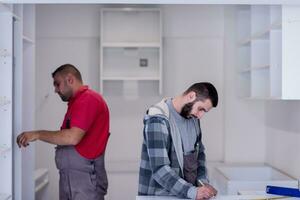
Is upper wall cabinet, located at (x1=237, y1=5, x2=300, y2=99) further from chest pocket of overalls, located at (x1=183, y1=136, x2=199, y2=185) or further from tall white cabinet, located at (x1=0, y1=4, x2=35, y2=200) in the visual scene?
tall white cabinet, located at (x1=0, y1=4, x2=35, y2=200)

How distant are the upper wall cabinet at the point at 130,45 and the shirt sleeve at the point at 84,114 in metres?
1.38

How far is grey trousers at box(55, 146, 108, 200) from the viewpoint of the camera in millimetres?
3086

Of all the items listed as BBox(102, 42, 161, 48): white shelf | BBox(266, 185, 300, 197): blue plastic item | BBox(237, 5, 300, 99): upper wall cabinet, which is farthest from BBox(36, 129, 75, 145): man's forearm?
BBox(102, 42, 161, 48): white shelf

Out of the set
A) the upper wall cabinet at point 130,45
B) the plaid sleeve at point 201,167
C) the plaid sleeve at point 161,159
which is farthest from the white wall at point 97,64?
the plaid sleeve at point 161,159

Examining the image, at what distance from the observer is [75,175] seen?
3096mm

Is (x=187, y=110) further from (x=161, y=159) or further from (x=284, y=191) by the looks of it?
(x=284, y=191)

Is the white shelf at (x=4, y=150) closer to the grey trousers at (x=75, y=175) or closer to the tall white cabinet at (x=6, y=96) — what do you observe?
the tall white cabinet at (x=6, y=96)

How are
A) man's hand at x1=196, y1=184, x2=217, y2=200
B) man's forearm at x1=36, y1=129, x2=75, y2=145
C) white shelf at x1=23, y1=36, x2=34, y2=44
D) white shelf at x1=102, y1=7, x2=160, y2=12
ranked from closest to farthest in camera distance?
man's hand at x1=196, y1=184, x2=217, y2=200 < man's forearm at x1=36, y1=129, x2=75, y2=145 < white shelf at x1=23, y1=36, x2=34, y2=44 < white shelf at x1=102, y1=7, x2=160, y2=12

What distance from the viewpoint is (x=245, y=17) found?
437 cm

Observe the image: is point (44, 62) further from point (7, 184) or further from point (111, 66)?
point (7, 184)

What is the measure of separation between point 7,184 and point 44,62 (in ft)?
7.18

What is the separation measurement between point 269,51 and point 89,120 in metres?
1.54

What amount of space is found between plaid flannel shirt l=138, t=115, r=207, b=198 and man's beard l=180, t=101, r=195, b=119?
0.44 ft

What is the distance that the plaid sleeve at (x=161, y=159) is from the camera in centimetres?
235
